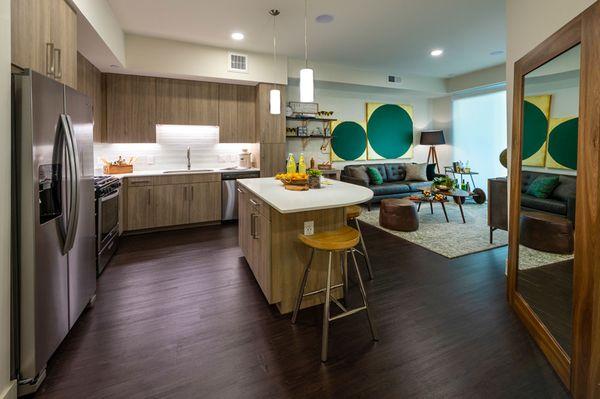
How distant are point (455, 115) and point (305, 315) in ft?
23.0

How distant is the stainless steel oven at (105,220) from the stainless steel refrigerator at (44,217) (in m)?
0.96

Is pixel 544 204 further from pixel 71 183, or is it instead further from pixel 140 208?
pixel 140 208

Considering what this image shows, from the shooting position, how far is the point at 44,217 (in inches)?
65.1

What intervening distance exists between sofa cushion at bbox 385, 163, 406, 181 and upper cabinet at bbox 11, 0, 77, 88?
599cm

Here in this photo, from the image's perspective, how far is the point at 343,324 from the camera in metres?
2.17

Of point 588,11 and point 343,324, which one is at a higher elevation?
point 588,11

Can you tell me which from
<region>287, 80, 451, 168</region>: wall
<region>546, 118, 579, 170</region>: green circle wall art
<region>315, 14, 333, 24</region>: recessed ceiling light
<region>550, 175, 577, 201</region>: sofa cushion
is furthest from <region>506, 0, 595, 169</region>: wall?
<region>287, 80, 451, 168</region>: wall

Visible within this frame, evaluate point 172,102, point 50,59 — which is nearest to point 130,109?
point 172,102

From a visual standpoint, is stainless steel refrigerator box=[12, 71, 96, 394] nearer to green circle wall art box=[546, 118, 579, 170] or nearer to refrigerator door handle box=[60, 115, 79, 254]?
refrigerator door handle box=[60, 115, 79, 254]

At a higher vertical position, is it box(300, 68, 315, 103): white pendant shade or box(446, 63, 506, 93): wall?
box(446, 63, 506, 93): wall

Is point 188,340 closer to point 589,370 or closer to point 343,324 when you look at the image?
point 343,324

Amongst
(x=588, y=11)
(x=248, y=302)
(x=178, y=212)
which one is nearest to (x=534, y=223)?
(x=588, y=11)

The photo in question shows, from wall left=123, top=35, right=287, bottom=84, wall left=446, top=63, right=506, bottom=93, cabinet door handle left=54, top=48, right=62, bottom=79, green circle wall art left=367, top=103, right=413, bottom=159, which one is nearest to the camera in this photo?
cabinet door handle left=54, top=48, right=62, bottom=79

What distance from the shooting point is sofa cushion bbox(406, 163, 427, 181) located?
22.9 feet
